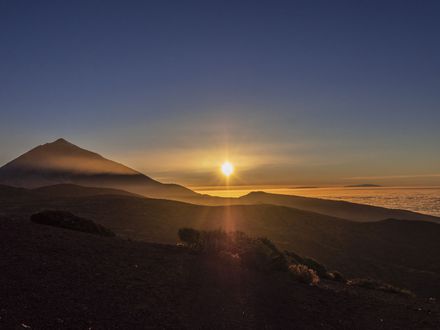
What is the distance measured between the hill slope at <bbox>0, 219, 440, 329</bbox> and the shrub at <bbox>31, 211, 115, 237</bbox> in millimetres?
2187

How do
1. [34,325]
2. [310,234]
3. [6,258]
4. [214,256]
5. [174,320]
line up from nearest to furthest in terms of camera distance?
1. [34,325]
2. [174,320]
3. [6,258]
4. [214,256]
5. [310,234]

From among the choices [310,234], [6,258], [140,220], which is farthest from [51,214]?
[310,234]

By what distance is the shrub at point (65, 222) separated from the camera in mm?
17409

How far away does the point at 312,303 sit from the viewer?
1228cm

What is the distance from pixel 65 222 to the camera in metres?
17.5

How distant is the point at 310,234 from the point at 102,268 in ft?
123

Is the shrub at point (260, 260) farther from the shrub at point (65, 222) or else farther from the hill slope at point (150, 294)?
the shrub at point (65, 222)

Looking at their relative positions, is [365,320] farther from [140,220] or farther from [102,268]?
[140,220]

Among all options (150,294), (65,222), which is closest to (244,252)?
(150,294)

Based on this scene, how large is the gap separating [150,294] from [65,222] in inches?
325

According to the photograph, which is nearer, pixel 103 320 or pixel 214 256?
pixel 103 320

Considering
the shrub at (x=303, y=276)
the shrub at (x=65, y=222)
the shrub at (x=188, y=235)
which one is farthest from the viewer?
the shrub at (x=188, y=235)

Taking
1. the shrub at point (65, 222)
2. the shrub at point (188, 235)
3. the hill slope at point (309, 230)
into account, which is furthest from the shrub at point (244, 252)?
the hill slope at point (309, 230)

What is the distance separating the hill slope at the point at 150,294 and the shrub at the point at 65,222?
2.19 metres
